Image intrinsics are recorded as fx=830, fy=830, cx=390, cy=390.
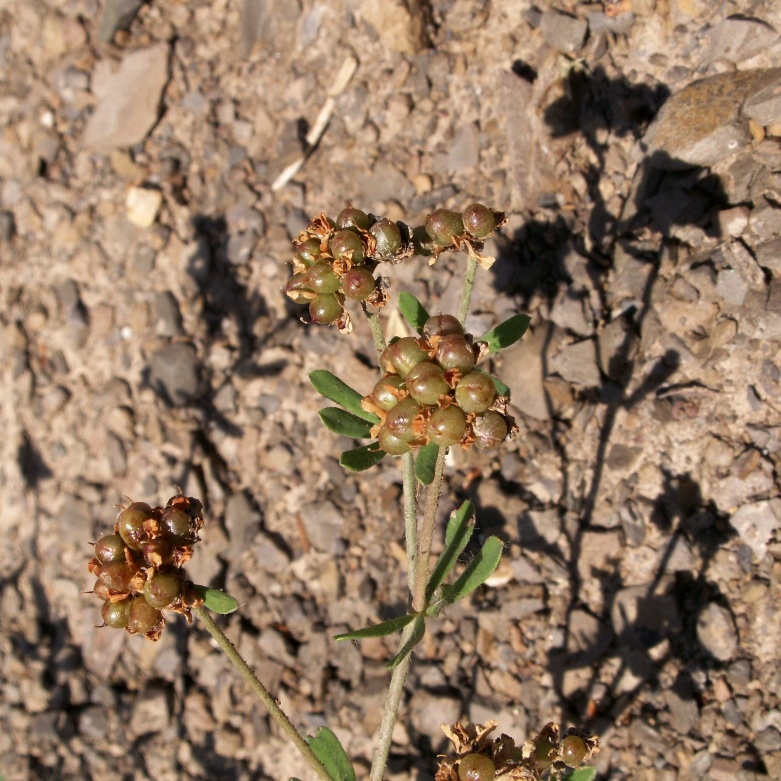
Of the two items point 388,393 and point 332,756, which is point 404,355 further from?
point 332,756

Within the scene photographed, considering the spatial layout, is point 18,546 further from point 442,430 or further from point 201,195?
point 442,430

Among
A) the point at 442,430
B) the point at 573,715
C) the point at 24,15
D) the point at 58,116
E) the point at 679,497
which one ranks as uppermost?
the point at 24,15

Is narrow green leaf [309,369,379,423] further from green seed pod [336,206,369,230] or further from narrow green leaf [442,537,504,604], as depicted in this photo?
narrow green leaf [442,537,504,604]

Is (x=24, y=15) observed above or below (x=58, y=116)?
above

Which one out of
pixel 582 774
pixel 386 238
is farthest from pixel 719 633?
pixel 386 238

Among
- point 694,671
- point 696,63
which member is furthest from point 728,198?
point 694,671

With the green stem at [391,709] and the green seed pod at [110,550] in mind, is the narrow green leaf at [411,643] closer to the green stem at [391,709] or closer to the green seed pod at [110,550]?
the green stem at [391,709]
